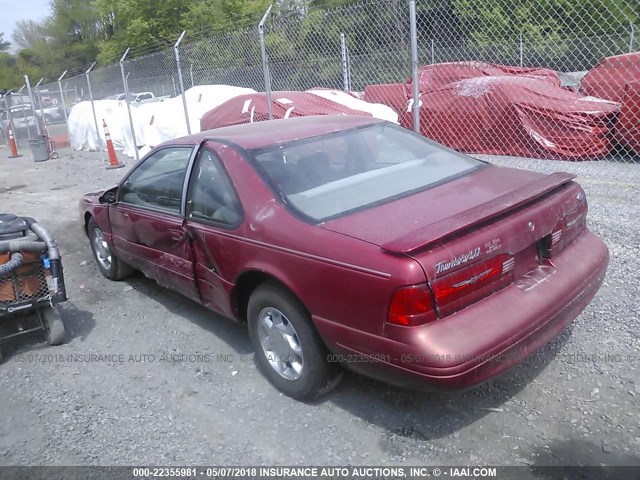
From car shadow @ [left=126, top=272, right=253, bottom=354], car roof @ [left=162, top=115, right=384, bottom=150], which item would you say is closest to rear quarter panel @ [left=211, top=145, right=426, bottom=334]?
car roof @ [left=162, top=115, right=384, bottom=150]

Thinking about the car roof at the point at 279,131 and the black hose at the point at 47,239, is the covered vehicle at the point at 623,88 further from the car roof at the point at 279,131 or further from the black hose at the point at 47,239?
the black hose at the point at 47,239

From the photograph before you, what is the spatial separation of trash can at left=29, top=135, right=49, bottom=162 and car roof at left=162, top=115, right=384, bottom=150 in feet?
49.4

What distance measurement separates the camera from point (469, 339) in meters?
2.60

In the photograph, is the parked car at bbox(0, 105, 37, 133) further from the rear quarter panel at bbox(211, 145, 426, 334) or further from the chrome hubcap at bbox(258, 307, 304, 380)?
the chrome hubcap at bbox(258, 307, 304, 380)

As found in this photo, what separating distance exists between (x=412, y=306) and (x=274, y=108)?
8.02 metres

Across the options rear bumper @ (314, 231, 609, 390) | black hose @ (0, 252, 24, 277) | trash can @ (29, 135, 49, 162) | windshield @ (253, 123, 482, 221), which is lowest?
trash can @ (29, 135, 49, 162)

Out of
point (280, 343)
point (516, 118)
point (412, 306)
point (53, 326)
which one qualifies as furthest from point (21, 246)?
point (516, 118)

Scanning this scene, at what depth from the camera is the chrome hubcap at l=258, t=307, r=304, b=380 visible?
3268mm

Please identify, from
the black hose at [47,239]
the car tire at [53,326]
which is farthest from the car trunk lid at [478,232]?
the car tire at [53,326]

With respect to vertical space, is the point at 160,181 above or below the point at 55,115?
above

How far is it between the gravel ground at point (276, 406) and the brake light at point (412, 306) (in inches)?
29.7

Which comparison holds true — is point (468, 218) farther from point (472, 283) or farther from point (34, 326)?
point (34, 326)

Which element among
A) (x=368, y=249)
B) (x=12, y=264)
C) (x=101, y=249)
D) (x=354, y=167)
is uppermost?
(x=354, y=167)

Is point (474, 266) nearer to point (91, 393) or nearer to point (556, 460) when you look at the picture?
point (556, 460)
